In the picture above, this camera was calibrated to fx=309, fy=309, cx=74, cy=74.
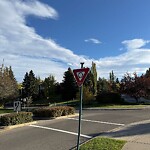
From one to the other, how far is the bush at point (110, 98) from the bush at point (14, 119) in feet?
81.4

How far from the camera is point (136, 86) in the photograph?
40.3m

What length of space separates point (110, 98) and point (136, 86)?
439 centimetres

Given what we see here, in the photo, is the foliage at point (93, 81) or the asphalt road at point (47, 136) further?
the foliage at point (93, 81)

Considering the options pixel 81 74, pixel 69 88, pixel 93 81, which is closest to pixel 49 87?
pixel 69 88

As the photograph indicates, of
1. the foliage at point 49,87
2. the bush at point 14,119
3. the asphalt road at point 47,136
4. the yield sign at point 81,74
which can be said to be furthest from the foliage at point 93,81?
the yield sign at point 81,74

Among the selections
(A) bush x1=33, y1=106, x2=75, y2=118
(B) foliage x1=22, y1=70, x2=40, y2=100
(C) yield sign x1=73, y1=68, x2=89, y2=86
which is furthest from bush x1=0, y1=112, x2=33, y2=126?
(B) foliage x1=22, y1=70, x2=40, y2=100

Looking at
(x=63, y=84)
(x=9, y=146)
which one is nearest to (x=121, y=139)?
(x=9, y=146)

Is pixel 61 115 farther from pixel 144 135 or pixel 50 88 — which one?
pixel 50 88

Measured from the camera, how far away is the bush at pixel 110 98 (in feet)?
140

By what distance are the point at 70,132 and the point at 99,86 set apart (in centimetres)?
5678

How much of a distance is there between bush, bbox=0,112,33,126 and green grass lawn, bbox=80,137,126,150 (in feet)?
22.1

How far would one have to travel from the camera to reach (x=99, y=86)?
71.4m

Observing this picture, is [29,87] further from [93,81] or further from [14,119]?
[14,119]

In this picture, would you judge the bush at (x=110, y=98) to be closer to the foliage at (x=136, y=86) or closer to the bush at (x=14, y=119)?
the foliage at (x=136, y=86)
